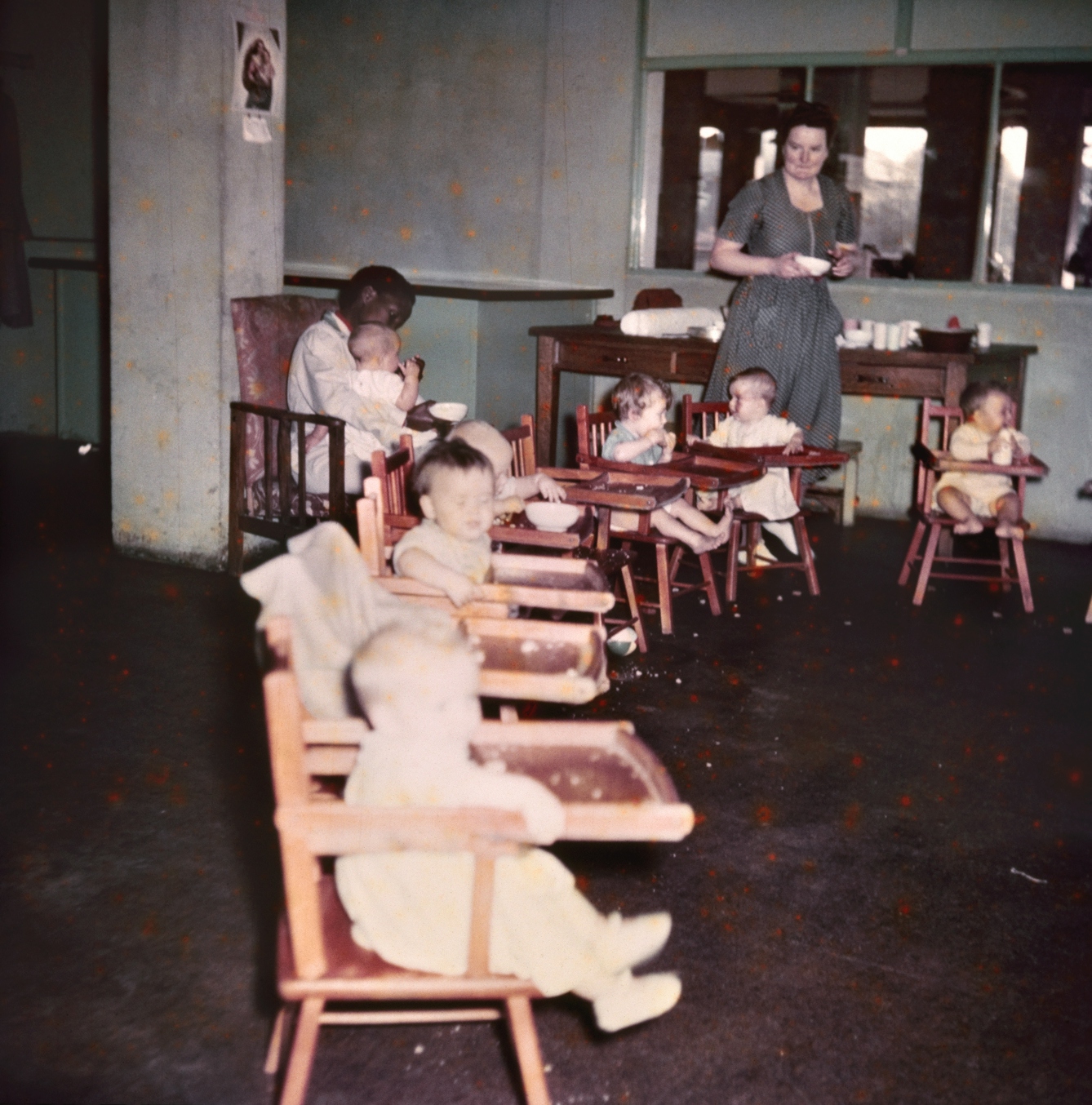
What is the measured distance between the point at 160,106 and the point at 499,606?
343 cm

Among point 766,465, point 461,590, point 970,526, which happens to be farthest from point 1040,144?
point 461,590

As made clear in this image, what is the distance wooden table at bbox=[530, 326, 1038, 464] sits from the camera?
19.6 ft

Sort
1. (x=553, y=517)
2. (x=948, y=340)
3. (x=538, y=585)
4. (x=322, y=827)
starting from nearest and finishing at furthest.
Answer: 1. (x=322, y=827)
2. (x=538, y=585)
3. (x=553, y=517)
4. (x=948, y=340)

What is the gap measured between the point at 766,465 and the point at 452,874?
11.0ft

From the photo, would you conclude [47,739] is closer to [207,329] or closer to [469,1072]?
[469,1072]

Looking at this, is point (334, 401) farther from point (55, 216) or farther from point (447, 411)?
point (55, 216)

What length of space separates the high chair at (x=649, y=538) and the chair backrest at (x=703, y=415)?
0.36 metres

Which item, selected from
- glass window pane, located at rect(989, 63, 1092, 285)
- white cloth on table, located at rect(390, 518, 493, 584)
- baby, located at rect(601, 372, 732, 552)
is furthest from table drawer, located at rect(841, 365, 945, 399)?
white cloth on table, located at rect(390, 518, 493, 584)

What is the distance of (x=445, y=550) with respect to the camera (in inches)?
106

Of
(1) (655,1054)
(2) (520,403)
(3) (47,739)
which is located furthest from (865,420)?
(1) (655,1054)

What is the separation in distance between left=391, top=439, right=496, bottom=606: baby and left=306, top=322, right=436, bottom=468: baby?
208 cm

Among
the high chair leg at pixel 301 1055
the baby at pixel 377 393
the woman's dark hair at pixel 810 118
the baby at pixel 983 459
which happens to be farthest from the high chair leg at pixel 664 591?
the high chair leg at pixel 301 1055

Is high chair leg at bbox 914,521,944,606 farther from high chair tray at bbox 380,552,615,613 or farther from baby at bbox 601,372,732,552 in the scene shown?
high chair tray at bbox 380,552,615,613

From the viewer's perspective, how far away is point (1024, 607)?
5234mm
